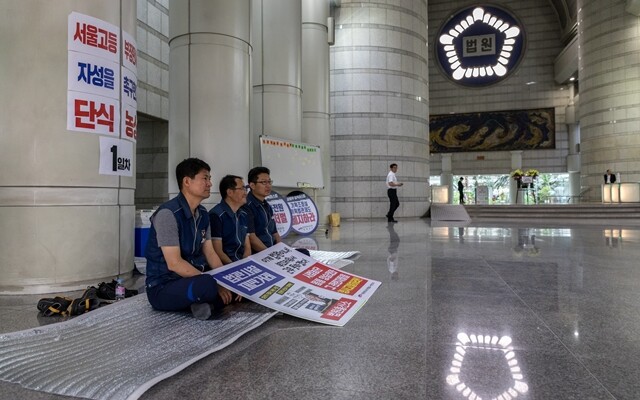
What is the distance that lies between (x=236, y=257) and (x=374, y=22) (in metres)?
13.3

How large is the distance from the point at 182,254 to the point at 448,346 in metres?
1.96

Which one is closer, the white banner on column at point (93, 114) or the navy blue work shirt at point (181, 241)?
the navy blue work shirt at point (181, 241)

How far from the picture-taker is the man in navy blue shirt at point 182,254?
→ 296 cm

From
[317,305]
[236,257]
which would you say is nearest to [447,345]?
[317,305]

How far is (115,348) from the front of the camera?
94.0 inches

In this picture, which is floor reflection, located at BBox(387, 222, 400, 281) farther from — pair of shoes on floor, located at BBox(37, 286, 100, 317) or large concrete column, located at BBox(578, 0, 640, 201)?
large concrete column, located at BBox(578, 0, 640, 201)

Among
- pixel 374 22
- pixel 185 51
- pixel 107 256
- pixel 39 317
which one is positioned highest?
pixel 374 22

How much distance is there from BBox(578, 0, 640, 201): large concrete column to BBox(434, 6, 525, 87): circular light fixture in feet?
19.6

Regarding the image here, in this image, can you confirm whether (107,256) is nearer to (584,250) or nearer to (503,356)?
(503,356)

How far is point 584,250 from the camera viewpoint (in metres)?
6.54

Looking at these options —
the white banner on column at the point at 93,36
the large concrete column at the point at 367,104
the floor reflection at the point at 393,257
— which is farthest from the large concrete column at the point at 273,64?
the large concrete column at the point at 367,104

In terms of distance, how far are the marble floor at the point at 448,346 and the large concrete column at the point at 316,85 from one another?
7.55 metres

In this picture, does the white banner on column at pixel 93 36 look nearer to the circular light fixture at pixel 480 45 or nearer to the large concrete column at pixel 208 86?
the large concrete column at pixel 208 86

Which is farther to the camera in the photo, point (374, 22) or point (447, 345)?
point (374, 22)
